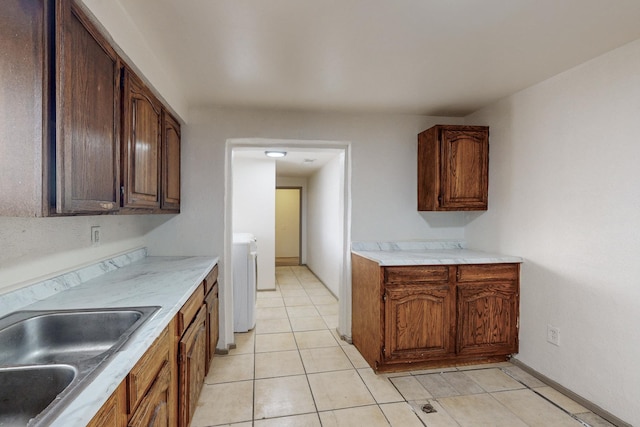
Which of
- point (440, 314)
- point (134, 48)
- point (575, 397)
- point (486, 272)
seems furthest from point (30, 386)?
point (575, 397)

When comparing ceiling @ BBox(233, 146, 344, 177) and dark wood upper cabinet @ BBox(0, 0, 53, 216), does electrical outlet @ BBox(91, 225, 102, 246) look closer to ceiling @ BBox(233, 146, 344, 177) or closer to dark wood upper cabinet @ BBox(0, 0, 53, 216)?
dark wood upper cabinet @ BBox(0, 0, 53, 216)

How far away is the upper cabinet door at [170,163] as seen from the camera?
230 cm

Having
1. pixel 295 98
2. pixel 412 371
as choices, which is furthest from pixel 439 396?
pixel 295 98

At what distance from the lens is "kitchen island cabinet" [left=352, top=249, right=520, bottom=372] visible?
2.45m

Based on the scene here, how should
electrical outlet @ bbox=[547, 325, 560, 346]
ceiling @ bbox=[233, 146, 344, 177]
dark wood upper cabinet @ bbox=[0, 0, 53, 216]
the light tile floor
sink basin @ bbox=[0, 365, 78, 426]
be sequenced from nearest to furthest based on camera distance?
1. sink basin @ bbox=[0, 365, 78, 426]
2. dark wood upper cabinet @ bbox=[0, 0, 53, 216]
3. the light tile floor
4. electrical outlet @ bbox=[547, 325, 560, 346]
5. ceiling @ bbox=[233, 146, 344, 177]

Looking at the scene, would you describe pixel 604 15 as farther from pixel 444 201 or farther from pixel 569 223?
pixel 444 201

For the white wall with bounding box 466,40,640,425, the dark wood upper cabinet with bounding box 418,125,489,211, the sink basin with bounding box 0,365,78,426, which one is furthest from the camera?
the dark wood upper cabinet with bounding box 418,125,489,211

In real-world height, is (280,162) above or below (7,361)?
above

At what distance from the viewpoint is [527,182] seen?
2.51 m

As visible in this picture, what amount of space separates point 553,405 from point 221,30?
10.1 ft

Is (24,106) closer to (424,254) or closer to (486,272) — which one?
(424,254)

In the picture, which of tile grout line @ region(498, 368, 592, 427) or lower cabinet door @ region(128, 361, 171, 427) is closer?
lower cabinet door @ region(128, 361, 171, 427)

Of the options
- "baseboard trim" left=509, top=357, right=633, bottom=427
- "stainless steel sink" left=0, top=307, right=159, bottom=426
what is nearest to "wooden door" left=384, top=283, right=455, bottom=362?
"baseboard trim" left=509, top=357, right=633, bottom=427

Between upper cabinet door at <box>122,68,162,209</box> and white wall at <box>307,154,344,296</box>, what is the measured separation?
2.21m
